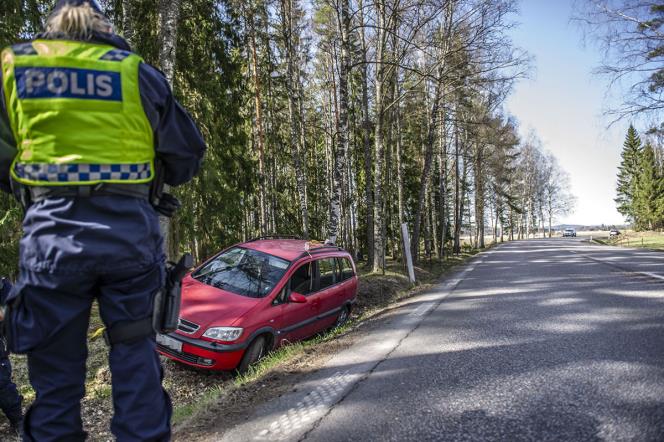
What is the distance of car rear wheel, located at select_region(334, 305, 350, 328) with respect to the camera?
25.2 feet

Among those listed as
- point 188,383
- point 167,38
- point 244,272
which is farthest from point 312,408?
point 167,38

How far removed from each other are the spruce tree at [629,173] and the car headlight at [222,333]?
71723 millimetres

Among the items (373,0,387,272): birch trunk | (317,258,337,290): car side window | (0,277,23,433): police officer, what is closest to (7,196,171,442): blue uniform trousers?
(0,277,23,433): police officer

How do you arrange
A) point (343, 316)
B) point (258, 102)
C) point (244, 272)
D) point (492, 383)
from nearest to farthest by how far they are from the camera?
point (492, 383), point (244, 272), point (343, 316), point (258, 102)

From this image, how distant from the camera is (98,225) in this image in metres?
1.74

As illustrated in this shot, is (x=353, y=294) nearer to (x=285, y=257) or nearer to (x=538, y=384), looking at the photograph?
(x=285, y=257)

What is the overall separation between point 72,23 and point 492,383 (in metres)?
3.46

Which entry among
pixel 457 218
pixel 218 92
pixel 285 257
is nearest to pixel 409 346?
pixel 285 257

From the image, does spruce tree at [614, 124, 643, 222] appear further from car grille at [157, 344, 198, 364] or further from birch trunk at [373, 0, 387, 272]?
car grille at [157, 344, 198, 364]

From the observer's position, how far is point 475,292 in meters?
8.28

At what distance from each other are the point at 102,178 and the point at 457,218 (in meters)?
28.4

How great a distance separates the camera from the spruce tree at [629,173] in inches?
2453

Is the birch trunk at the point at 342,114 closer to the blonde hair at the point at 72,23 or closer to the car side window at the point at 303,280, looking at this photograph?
the car side window at the point at 303,280

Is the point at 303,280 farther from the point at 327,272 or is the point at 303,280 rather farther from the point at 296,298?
the point at 327,272
